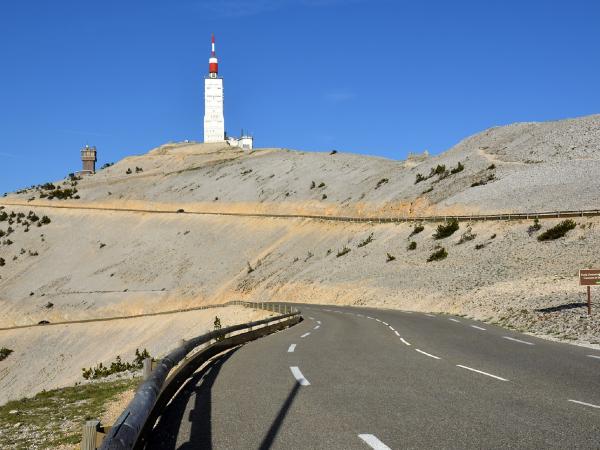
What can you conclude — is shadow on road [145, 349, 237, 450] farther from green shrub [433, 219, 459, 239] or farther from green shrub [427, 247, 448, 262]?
green shrub [433, 219, 459, 239]

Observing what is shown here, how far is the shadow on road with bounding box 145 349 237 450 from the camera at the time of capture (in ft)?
24.5

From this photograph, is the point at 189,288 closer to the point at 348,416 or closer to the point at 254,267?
the point at 254,267

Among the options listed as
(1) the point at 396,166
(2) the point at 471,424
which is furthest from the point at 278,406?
(1) the point at 396,166

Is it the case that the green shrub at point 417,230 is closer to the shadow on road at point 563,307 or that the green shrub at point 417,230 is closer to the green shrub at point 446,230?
the green shrub at point 446,230

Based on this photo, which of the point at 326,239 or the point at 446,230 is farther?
the point at 326,239

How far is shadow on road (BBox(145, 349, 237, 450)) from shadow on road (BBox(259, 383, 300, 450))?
632 mm

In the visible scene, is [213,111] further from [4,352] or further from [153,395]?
[153,395]

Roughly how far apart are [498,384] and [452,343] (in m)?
8.42

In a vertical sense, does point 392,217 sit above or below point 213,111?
below

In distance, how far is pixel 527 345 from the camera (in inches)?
761

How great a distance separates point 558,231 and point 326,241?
3325 cm

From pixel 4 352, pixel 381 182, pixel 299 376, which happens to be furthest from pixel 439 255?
pixel 381 182

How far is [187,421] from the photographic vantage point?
8742 millimetres

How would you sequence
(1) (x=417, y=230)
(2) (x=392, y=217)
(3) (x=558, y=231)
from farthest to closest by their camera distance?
(2) (x=392, y=217), (1) (x=417, y=230), (3) (x=558, y=231)
